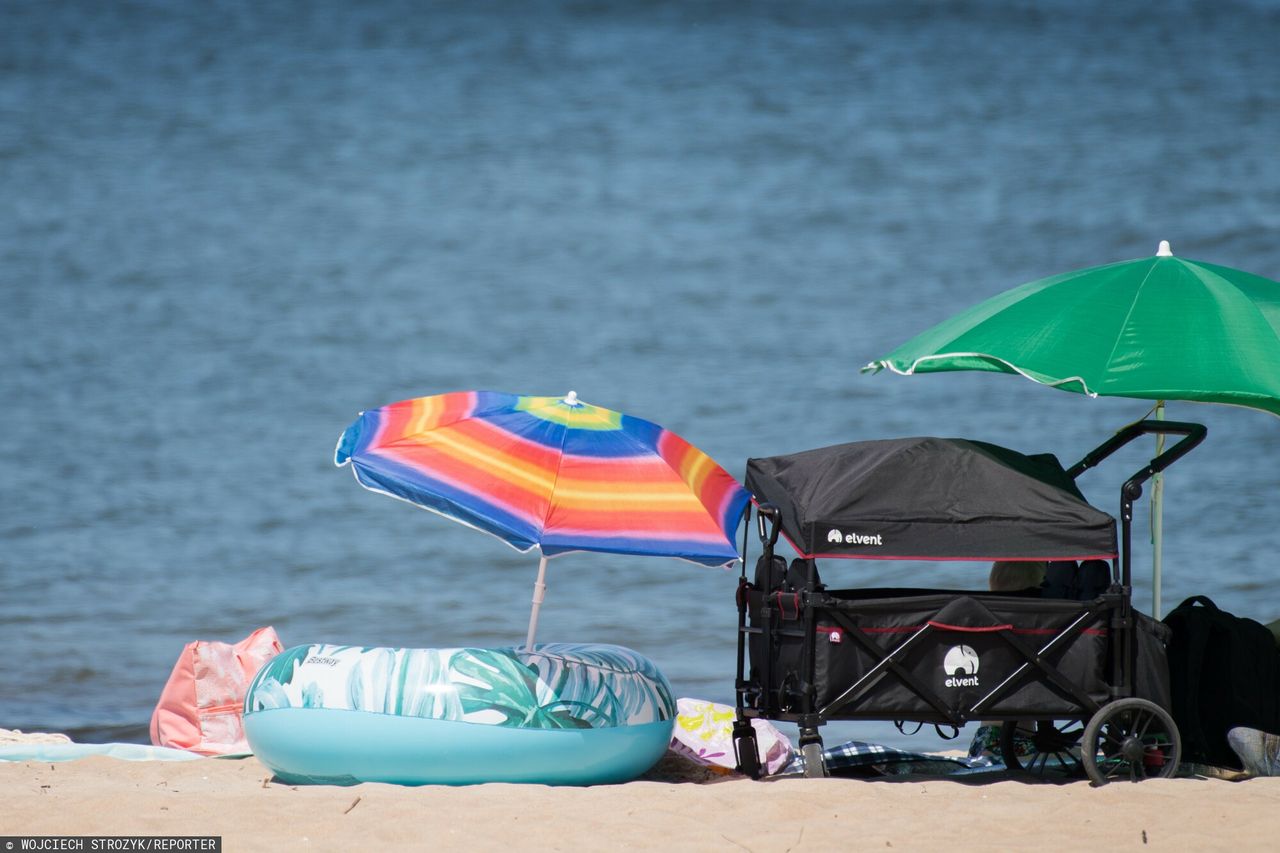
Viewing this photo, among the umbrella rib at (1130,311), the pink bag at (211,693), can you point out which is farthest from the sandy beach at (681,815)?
the umbrella rib at (1130,311)

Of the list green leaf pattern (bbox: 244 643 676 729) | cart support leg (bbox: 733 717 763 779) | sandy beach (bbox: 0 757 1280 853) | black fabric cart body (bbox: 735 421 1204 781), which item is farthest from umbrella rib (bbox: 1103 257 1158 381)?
green leaf pattern (bbox: 244 643 676 729)

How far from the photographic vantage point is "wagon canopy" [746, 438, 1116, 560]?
13.4ft

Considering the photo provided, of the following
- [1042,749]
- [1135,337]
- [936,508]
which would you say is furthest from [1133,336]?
[1042,749]

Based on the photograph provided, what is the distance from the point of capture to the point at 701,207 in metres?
17.9

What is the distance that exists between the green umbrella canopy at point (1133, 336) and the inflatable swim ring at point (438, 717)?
1.39 meters

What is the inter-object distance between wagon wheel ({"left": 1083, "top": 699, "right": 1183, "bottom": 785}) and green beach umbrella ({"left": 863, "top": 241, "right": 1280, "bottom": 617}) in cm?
61

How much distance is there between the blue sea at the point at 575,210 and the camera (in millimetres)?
15492

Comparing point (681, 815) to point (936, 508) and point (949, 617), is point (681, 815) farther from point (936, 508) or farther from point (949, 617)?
point (936, 508)

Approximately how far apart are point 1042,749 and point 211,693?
287 cm

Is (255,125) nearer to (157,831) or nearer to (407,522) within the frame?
(407,522)

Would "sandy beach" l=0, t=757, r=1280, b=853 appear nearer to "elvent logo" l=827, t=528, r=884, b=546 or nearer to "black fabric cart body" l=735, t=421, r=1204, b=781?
"black fabric cart body" l=735, t=421, r=1204, b=781

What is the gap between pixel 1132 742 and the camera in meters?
4.20

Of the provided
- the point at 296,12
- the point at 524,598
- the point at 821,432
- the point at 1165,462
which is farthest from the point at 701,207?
the point at 1165,462

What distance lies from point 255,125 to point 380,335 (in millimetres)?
3700
